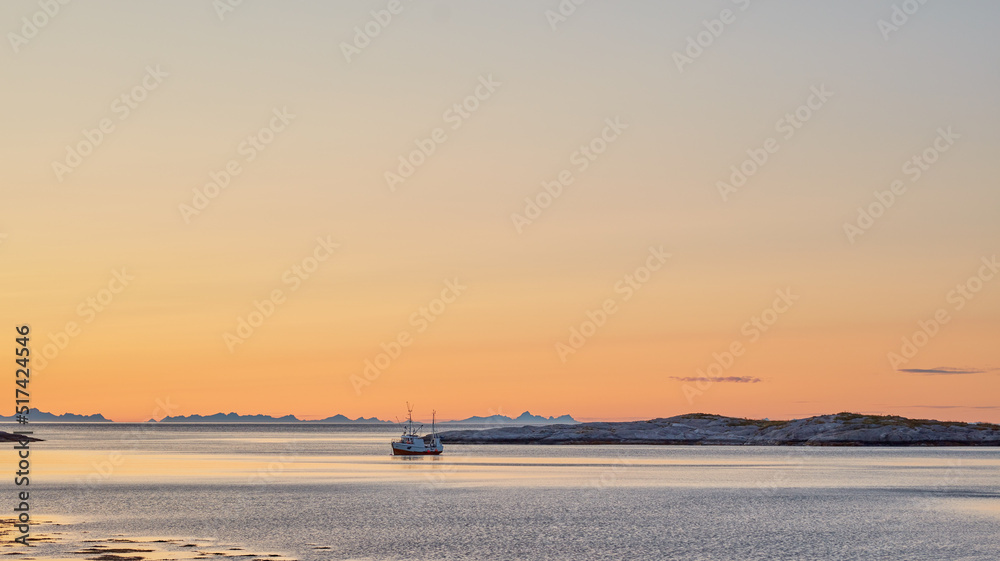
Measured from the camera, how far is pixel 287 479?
114 metres

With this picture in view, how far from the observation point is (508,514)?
7219cm

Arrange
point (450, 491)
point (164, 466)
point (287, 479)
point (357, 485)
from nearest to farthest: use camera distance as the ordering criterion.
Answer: point (450, 491) < point (357, 485) < point (287, 479) < point (164, 466)

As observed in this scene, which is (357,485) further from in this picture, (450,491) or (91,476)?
(91,476)

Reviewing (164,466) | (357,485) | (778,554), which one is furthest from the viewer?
(164,466)

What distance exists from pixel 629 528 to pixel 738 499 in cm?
2845

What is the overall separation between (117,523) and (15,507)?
43.8ft

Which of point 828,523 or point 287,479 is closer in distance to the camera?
point 828,523

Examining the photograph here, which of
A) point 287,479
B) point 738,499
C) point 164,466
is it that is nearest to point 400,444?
point 164,466

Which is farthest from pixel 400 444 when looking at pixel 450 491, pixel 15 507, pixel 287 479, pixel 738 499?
pixel 15 507

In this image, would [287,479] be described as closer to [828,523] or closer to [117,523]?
[117,523]

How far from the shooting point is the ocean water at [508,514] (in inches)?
2066

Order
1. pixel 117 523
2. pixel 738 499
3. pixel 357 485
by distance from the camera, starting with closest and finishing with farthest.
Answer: pixel 117 523
pixel 738 499
pixel 357 485

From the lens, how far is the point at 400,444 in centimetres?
18638

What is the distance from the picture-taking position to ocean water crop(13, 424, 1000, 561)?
52469 mm
